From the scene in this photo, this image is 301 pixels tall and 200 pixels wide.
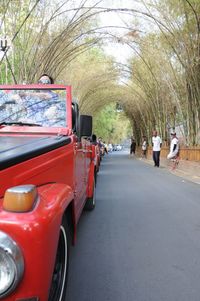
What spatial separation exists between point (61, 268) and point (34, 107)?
2357 mm

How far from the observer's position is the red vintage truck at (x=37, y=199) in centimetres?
227

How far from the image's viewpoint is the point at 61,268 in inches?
123

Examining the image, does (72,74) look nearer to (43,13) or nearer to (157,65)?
(157,65)

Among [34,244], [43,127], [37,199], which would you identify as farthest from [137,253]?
[34,244]

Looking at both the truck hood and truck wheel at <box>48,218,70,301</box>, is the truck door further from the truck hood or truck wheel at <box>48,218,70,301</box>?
truck wheel at <box>48,218,70,301</box>

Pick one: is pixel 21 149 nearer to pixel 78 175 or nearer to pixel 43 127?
pixel 43 127

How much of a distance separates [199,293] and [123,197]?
5.82m

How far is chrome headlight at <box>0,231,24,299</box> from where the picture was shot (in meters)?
2.22

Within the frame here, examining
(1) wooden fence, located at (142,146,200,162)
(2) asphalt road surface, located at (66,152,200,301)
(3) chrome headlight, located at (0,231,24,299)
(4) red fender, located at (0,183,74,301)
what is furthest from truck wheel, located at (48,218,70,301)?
(1) wooden fence, located at (142,146,200,162)

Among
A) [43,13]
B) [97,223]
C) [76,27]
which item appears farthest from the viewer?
[76,27]

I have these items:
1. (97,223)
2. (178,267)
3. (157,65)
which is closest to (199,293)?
(178,267)

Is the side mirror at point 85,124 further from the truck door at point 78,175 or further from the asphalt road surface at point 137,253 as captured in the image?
the asphalt road surface at point 137,253

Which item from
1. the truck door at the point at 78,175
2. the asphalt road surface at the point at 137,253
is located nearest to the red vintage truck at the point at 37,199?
the truck door at the point at 78,175

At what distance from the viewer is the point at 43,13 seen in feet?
53.4
